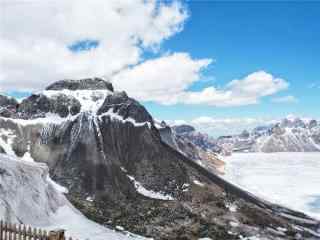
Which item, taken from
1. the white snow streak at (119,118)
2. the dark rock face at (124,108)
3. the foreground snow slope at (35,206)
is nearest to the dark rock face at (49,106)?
the dark rock face at (124,108)

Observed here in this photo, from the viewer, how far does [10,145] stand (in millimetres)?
150000

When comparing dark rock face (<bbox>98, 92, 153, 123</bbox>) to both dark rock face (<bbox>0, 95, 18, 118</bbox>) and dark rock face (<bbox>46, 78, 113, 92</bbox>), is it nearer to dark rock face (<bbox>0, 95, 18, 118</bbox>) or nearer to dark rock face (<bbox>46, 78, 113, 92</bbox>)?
dark rock face (<bbox>46, 78, 113, 92</bbox>)

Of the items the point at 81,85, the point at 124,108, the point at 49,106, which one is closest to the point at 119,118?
the point at 124,108

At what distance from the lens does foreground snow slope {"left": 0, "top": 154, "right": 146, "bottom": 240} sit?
36.1 meters

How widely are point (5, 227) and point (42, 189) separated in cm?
2650

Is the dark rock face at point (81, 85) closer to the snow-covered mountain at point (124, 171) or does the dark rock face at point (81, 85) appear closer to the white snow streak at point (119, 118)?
the snow-covered mountain at point (124, 171)

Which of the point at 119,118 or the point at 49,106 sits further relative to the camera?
the point at 49,106

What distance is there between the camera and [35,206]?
41.9 m

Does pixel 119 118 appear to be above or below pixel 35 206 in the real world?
above

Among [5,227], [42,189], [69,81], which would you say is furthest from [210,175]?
[5,227]

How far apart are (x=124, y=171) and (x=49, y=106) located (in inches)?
1857

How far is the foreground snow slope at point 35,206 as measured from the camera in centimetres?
3609

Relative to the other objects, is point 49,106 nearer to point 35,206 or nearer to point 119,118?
point 119,118

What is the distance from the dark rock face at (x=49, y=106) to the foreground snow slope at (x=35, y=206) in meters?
122
